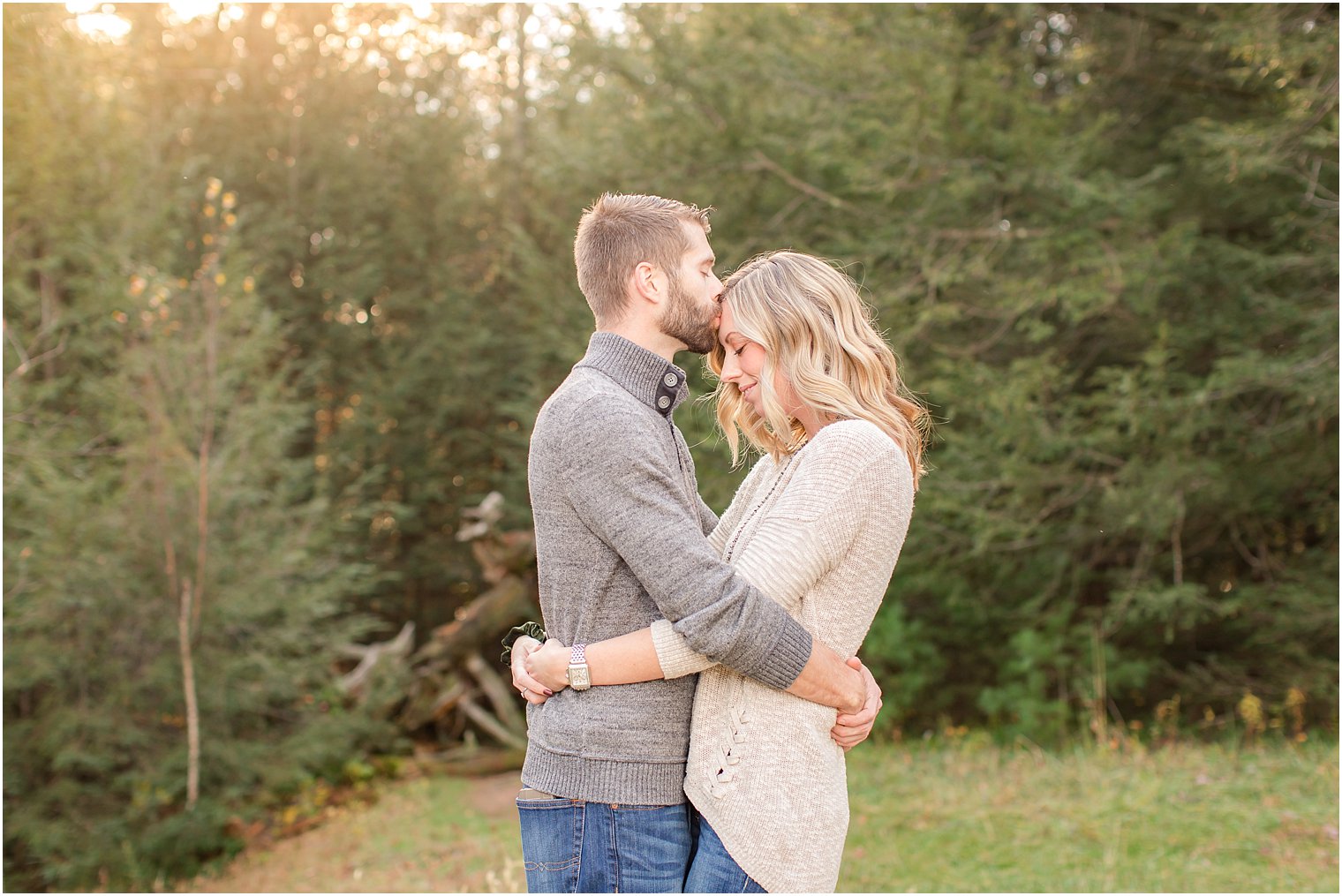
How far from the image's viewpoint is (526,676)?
192 cm

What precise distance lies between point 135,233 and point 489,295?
4.45m

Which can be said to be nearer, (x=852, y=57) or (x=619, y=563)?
(x=619, y=563)

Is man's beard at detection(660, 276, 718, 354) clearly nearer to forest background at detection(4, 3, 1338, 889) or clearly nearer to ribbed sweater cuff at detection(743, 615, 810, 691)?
ribbed sweater cuff at detection(743, 615, 810, 691)

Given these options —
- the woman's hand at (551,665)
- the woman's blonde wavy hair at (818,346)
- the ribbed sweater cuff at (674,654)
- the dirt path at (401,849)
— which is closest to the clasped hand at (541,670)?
the woman's hand at (551,665)

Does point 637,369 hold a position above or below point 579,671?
above

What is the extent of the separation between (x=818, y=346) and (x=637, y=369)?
0.35 metres

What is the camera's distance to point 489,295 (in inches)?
468

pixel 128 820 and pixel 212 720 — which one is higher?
pixel 212 720

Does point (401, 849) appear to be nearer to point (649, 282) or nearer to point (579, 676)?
point (579, 676)

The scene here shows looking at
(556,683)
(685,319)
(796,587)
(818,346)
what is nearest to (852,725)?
(796,587)

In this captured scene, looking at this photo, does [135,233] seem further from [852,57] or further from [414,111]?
[852,57]

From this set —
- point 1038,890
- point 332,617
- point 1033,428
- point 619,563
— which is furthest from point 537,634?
point 332,617

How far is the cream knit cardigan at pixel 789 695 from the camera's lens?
1.79 meters

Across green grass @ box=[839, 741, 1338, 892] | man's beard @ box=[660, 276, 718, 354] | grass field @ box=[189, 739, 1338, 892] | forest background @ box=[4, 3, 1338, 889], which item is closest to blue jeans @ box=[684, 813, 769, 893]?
man's beard @ box=[660, 276, 718, 354]
